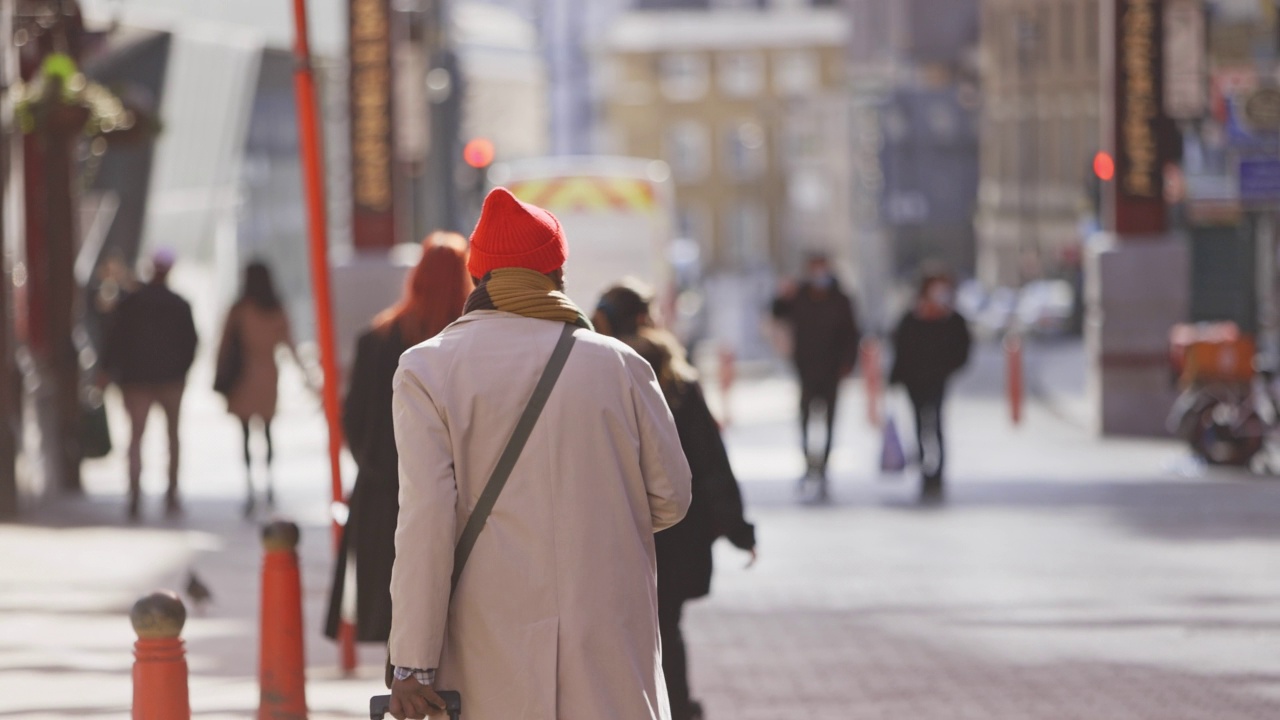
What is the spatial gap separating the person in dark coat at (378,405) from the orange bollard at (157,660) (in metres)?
1.93

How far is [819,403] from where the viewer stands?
15.5 m

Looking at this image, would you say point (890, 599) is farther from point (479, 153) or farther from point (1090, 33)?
point (1090, 33)

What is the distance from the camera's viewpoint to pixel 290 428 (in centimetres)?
2511

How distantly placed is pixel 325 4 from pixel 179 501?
78.9 feet

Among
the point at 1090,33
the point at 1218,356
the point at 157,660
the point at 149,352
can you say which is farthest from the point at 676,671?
the point at 1090,33

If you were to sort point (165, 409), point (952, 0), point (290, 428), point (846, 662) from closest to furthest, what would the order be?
point (846, 662)
point (165, 409)
point (290, 428)
point (952, 0)

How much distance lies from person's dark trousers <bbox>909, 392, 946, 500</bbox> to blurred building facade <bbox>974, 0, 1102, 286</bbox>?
36.7 metres

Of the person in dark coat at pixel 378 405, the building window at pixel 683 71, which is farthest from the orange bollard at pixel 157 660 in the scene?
the building window at pixel 683 71

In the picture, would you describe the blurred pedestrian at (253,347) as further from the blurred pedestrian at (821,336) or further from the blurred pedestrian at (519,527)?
the blurred pedestrian at (519,527)

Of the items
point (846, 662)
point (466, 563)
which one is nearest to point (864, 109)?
point (846, 662)

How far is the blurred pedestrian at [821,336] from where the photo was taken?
15.2 m

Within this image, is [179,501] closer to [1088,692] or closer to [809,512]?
[809,512]

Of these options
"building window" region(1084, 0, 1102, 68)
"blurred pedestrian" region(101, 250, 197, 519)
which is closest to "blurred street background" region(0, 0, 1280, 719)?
"blurred pedestrian" region(101, 250, 197, 519)

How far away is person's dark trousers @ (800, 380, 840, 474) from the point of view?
15.4 meters
